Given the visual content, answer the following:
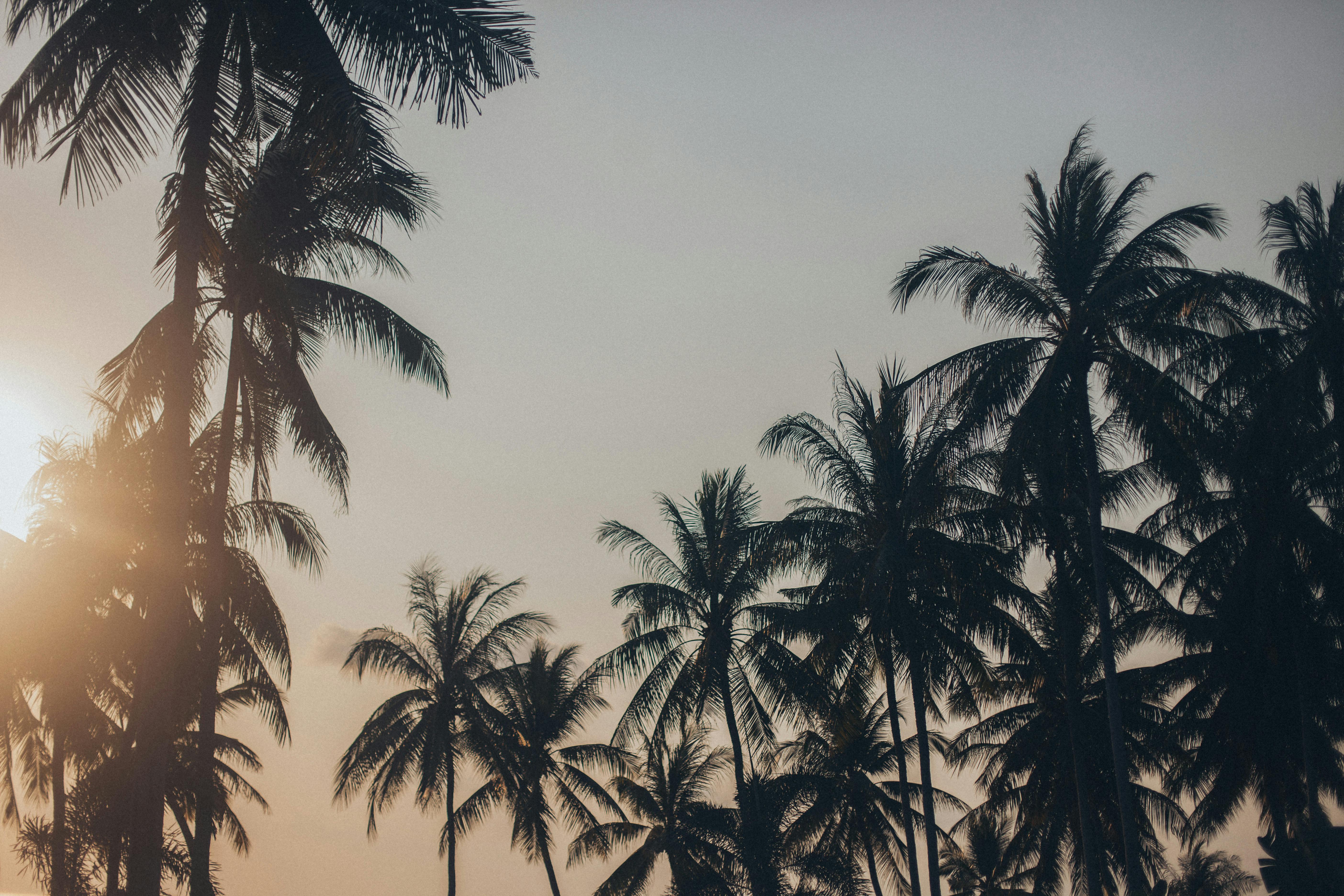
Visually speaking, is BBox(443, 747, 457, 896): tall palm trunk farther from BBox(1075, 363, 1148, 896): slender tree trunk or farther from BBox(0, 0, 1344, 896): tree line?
BBox(1075, 363, 1148, 896): slender tree trunk

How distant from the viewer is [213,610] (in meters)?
12.4

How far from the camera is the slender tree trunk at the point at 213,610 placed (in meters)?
12.2

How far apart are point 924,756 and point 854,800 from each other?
458 inches

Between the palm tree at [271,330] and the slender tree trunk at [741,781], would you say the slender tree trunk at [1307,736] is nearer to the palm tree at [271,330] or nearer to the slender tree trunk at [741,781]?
the slender tree trunk at [741,781]

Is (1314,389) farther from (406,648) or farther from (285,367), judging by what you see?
(406,648)

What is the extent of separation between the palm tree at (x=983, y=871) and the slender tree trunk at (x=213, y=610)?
27.6 metres

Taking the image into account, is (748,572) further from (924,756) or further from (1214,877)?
(1214,877)

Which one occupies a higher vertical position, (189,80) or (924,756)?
(189,80)

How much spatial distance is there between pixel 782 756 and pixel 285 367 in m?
21.8

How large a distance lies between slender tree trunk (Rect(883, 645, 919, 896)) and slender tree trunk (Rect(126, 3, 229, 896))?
1487 centimetres

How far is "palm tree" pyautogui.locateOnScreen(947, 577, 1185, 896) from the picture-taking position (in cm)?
2450

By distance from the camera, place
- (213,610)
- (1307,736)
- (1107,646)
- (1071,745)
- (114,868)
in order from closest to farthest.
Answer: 1. (213,610)
2. (1107,646)
3. (114,868)
4. (1307,736)
5. (1071,745)

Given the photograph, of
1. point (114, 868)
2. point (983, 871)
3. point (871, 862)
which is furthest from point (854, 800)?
point (114, 868)


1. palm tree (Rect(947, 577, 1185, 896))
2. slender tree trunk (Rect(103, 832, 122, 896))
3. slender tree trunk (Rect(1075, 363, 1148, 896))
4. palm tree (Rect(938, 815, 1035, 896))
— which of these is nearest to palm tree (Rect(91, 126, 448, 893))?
slender tree trunk (Rect(103, 832, 122, 896))
